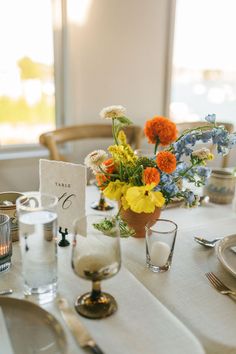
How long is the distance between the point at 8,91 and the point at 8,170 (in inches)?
18.1

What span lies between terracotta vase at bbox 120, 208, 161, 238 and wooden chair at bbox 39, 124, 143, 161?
2.83 feet

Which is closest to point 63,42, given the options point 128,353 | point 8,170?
point 8,170

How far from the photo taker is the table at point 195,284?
63 cm

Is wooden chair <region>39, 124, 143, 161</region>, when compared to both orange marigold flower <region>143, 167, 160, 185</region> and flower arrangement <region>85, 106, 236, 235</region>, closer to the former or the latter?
flower arrangement <region>85, 106, 236, 235</region>

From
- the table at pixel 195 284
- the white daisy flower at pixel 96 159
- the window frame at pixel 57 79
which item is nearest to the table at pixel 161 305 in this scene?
the table at pixel 195 284

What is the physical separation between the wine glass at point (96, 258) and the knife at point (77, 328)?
20 millimetres

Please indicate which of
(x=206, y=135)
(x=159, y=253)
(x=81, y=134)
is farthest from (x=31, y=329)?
(x=81, y=134)

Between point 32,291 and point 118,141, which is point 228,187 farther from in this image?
point 32,291

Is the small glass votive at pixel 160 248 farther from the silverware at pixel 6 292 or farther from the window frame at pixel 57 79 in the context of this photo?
the window frame at pixel 57 79

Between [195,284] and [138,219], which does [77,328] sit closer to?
[195,284]

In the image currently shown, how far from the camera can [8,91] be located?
2.13 m

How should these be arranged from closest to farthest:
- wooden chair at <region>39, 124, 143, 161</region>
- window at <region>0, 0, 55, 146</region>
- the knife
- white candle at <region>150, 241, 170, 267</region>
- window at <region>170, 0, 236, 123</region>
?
1. the knife
2. white candle at <region>150, 241, 170, 267</region>
3. wooden chair at <region>39, 124, 143, 161</region>
4. window at <region>0, 0, 55, 146</region>
5. window at <region>170, 0, 236, 123</region>

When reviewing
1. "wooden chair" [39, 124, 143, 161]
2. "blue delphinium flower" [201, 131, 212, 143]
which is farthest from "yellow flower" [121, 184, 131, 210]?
"wooden chair" [39, 124, 143, 161]

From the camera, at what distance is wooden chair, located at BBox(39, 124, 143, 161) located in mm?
1736
